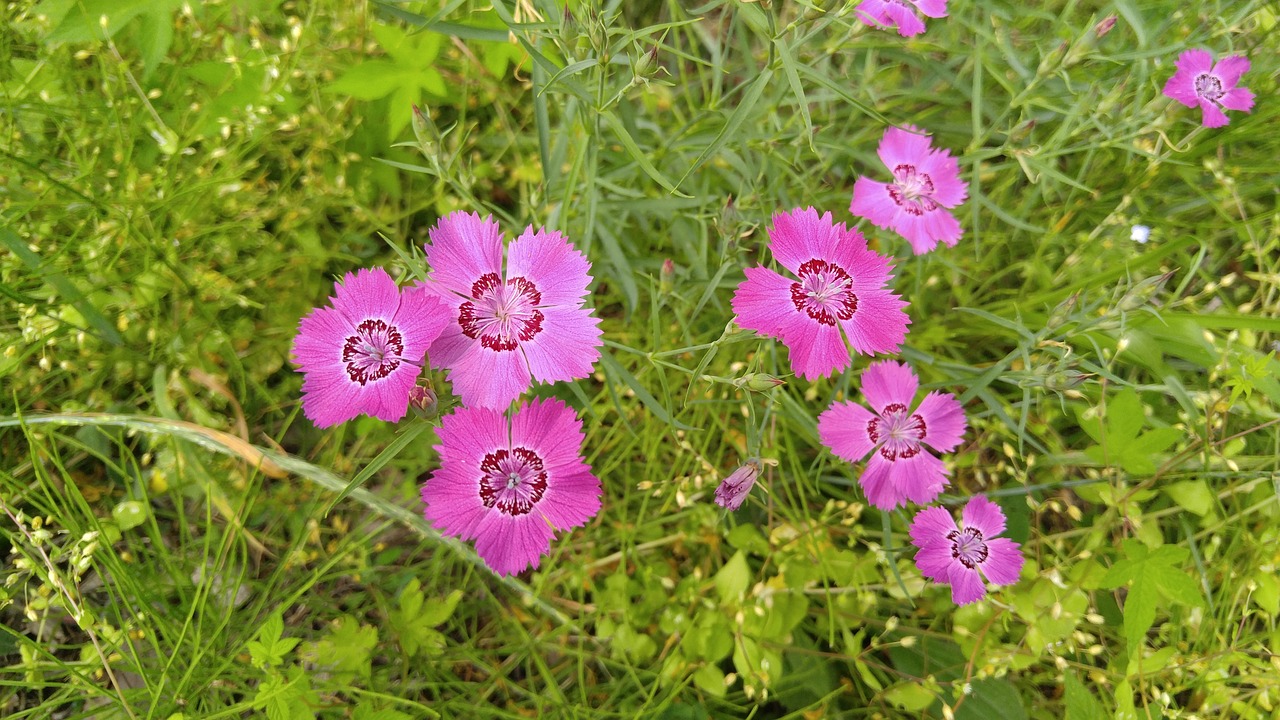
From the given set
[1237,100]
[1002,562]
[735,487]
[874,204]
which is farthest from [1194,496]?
[735,487]

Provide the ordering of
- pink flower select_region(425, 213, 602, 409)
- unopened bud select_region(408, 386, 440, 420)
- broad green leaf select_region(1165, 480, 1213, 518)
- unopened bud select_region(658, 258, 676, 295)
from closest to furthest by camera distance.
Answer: unopened bud select_region(408, 386, 440, 420) → pink flower select_region(425, 213, 602, 409) → unopened bud select_region(658, 258, 676, 295) → broad green leaf select_region(1165, 480, 1213, 518)

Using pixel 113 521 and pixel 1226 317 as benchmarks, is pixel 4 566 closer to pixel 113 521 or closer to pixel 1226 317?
pixel 113 521

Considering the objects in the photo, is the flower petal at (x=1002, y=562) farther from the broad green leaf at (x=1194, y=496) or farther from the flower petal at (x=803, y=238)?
the flower petal at (x=803, y=238)

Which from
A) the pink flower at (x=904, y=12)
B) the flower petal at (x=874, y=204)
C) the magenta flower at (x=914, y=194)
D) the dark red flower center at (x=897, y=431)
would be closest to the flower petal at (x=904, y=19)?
the pink flower at (x=904, y=12)

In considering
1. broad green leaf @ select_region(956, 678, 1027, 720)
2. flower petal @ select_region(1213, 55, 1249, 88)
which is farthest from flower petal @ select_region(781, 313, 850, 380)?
flower petal @ select_region(1213, 55, 1249, 88)

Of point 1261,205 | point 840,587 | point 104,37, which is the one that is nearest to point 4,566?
point 104,37

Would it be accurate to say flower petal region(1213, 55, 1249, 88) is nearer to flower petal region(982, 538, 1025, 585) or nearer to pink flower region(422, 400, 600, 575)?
flower petal region(982, 538, 1025, 585)
